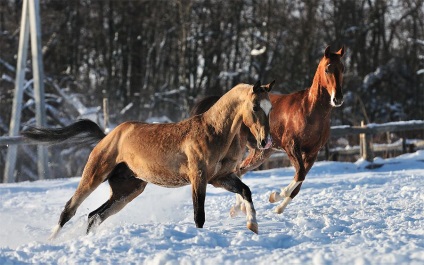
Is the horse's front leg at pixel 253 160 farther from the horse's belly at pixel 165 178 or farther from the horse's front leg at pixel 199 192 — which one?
the horse's front leg at pixel 199 192

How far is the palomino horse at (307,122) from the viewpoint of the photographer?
7.34 meters

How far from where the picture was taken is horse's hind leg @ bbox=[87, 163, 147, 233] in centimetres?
648

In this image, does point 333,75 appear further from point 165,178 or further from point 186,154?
point 165,178

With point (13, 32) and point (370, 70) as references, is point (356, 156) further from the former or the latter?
point (13, 32)

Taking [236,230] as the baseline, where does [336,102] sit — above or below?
above

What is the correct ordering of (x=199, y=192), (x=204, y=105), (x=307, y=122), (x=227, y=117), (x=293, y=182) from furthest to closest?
1. (x=204, y=105)
2. (x=307, y=122)
3. (x=293, y=182)
4. (x=227, y=117)
5. (x=199, y=192)

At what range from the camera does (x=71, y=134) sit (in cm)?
732

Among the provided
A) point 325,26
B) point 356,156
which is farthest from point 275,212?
point 325,26

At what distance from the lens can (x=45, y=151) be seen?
14.9m

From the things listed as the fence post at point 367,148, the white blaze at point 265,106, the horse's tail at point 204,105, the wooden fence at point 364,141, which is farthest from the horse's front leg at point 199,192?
the fence post at point 367,148

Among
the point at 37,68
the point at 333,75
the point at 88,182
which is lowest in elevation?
the point at 88,182

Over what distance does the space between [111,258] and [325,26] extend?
22755 mm

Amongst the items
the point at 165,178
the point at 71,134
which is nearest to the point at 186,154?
the point at 165,178

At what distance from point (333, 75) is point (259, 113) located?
204 centimetres
